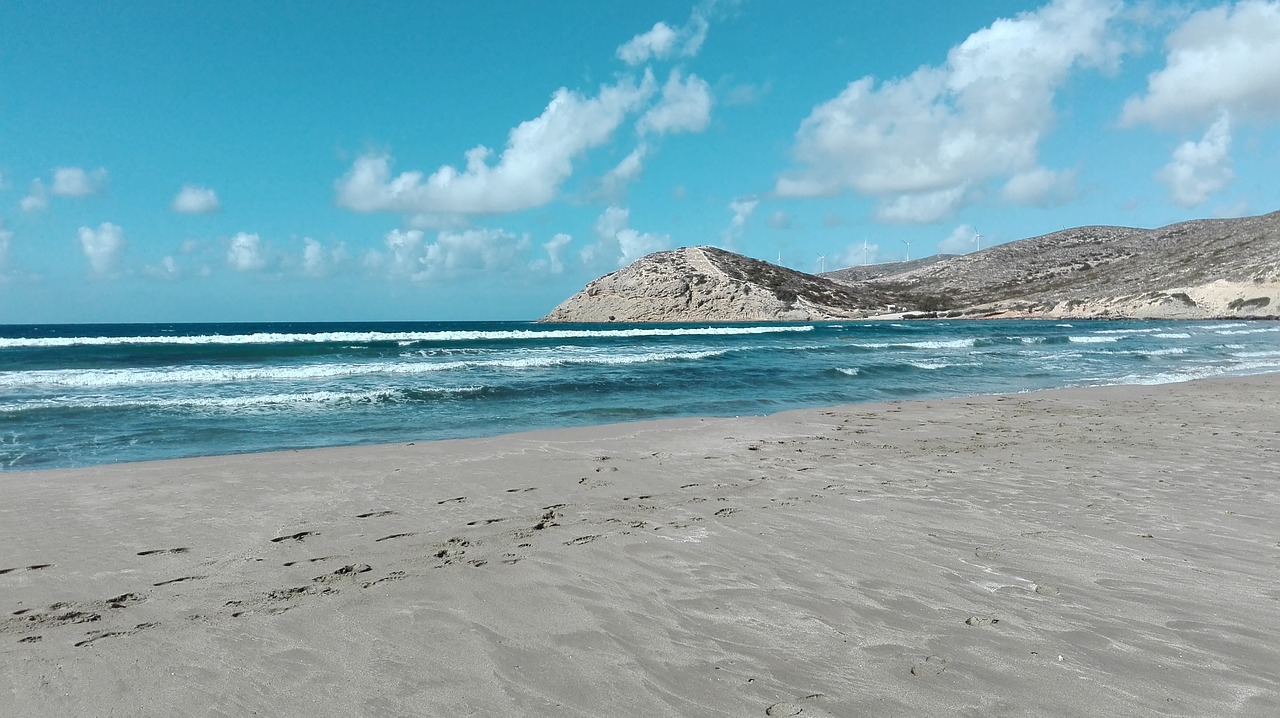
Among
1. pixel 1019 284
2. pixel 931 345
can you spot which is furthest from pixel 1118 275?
pixel 931 345

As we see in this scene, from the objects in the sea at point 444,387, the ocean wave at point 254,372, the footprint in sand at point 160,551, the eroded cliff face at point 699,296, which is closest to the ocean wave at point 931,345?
the sea at point 444,387

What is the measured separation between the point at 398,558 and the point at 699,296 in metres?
→ 94.2

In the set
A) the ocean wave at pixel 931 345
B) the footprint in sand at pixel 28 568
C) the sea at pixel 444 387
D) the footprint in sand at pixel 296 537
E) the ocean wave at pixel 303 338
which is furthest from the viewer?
the ocean wave at pixel 303 338

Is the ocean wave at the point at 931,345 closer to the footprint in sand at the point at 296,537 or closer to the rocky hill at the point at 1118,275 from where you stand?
the footprint in sand at the point at 296,537

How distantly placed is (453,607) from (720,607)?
160cm

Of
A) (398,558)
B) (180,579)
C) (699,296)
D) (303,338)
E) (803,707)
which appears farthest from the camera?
(699,296)

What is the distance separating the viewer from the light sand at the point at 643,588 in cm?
305

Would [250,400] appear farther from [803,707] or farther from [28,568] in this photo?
[803,707]

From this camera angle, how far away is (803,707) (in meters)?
2.90

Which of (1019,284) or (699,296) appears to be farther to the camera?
(1019,284)

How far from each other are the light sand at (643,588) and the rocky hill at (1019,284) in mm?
79741

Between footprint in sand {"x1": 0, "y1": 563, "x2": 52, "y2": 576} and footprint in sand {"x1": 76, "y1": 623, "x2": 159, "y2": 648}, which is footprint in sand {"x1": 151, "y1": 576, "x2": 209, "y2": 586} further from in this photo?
footprint in sand {"x1": 0, "y1": 563, "x2": 52, "y2": 576}

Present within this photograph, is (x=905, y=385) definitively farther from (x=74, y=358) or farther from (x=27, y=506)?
(x=74, y=358)

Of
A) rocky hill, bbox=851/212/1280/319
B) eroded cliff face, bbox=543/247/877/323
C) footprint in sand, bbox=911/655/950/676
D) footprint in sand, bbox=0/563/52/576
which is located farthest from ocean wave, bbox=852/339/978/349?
eroded cliff face, bbox=543/247/877/323
